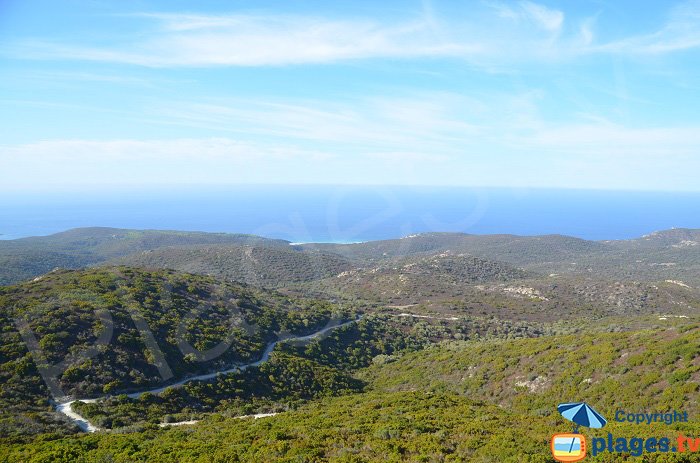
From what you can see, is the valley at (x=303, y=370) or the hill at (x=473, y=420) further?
the valley at (x=303, y=370)

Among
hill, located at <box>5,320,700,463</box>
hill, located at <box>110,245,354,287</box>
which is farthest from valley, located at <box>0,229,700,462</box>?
hill, located at <box>110,245,354,287</box>

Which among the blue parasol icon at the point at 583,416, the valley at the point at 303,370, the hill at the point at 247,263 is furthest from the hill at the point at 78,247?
the blue parasol icon at the point at 583,416

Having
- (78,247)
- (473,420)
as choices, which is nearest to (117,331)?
(473,420)

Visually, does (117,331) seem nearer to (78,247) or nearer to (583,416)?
(583,416)

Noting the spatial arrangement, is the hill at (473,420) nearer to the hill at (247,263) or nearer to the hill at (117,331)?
the hill at (117,331)

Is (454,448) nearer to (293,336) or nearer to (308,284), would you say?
(293,336)

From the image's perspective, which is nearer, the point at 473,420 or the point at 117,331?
the point at 473,420

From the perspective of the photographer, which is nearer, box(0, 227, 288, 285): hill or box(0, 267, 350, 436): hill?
box(0, 267, 350, 436): hill

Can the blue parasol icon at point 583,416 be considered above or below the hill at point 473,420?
above

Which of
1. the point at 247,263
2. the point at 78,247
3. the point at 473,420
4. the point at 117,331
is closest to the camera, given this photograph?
the point at 473,420

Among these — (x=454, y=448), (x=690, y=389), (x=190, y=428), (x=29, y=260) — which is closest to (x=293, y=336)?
(x=190, y=428)

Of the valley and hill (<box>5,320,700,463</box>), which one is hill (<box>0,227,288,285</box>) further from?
hill (<box>5,320,700,463</box>)

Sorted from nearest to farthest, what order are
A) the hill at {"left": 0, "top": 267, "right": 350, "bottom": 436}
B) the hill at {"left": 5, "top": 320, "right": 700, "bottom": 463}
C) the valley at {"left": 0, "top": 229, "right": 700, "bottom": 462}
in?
the hill at {"left": 5, "top": 320, "right": 700, "bottom": 463} < the valley at {"left": 0, "top": 229, "right": 700, "bottom": 462} < the hill at {"left": 0, "top": 267, "right": 350, "bottom": 436}
